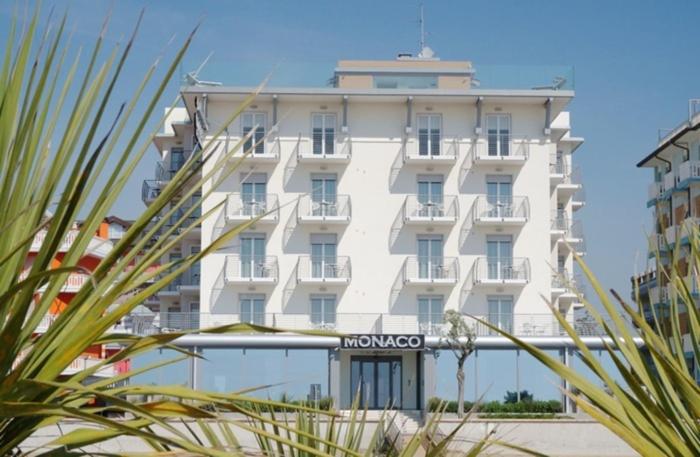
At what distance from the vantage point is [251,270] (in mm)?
51344

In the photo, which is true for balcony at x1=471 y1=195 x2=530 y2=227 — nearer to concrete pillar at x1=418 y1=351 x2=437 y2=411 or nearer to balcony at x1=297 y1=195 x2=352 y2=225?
balcony at x1=297 y1=195 x2=352 y2=225

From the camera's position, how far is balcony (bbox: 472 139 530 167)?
51.6m

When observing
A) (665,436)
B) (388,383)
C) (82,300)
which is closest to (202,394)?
(82,300)

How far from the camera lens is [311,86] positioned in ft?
167

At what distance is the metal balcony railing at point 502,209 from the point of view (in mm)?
51844

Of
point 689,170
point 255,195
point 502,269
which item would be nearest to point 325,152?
point 255,195

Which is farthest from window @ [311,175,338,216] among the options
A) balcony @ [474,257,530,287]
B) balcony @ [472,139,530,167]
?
balcony @ [474,257,530,287]

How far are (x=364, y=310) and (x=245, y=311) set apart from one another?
5.00 metres

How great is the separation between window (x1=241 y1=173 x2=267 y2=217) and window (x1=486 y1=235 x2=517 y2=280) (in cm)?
974

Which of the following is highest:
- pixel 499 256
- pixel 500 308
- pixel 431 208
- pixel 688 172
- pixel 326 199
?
pixel 688 172

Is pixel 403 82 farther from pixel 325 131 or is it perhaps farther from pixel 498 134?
pixel 498 134

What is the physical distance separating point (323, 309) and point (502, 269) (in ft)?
25.5

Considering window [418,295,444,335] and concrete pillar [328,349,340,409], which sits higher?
window [418,295,444,335]

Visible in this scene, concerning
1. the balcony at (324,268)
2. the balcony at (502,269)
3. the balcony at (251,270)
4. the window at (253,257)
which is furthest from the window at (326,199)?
the balcony at (502,269)
